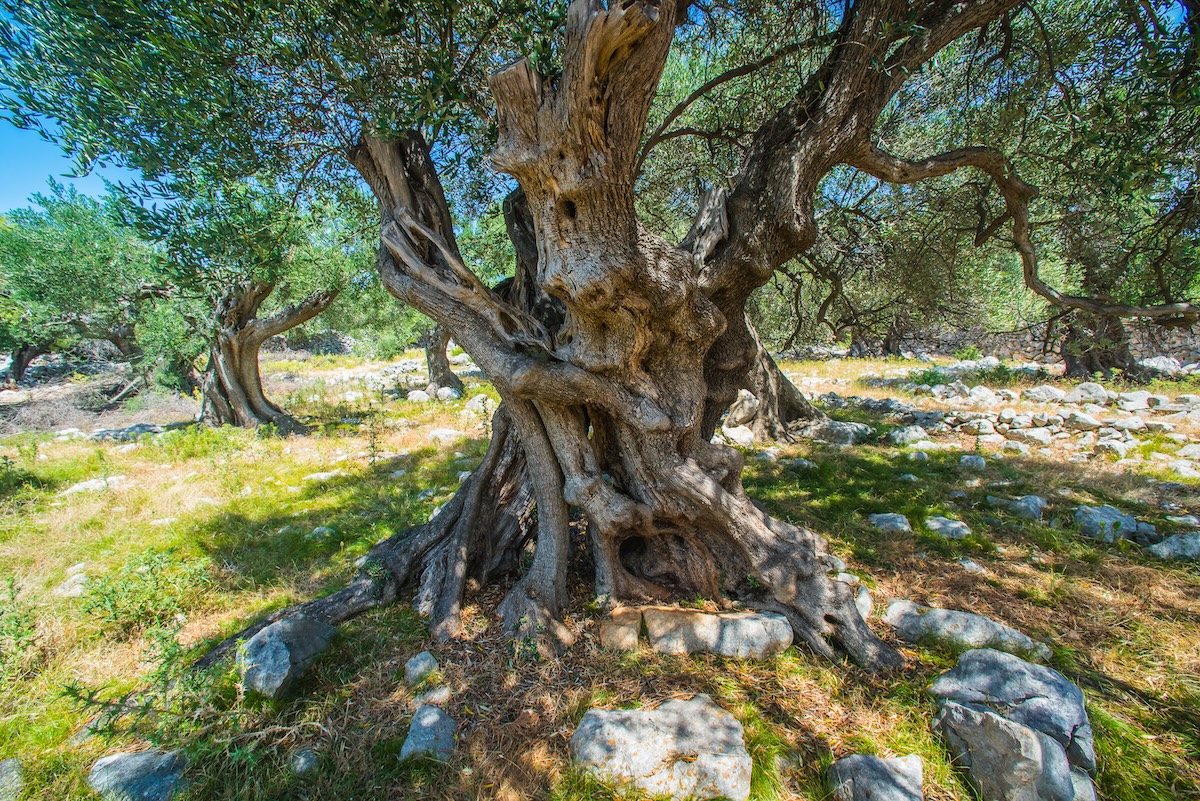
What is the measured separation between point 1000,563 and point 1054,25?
245 inches

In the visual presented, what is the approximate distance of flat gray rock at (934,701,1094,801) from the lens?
7.65 feet

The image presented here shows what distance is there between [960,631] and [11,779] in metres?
5.75

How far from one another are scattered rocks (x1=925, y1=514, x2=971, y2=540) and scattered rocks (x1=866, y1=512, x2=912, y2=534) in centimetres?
21

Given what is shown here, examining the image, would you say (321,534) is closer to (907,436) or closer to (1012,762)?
(1012,762)

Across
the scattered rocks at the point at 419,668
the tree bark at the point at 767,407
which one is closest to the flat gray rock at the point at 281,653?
the scattered rocks at the point at 419,668

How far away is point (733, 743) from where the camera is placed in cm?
267

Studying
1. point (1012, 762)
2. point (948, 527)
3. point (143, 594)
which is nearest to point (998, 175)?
point (948, 527)

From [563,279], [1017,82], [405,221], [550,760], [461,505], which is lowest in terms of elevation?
[550,760]

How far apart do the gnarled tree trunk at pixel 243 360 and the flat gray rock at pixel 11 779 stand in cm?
963

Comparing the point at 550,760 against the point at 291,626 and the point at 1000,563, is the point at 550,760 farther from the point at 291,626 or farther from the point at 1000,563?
the point at 1000,563

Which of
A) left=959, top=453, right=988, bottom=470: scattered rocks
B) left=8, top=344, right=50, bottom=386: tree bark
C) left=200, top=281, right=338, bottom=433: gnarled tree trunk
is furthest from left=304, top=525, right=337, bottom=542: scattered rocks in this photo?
left=8, top=344, right=50, bottom=386: tree bark

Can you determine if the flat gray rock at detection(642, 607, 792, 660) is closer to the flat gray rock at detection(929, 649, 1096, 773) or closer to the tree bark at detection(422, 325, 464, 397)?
the flat gray rock at detection(929, 649, 1096, 773)

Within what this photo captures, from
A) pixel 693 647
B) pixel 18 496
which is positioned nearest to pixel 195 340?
pixel 18 496

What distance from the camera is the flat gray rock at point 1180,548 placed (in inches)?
177
